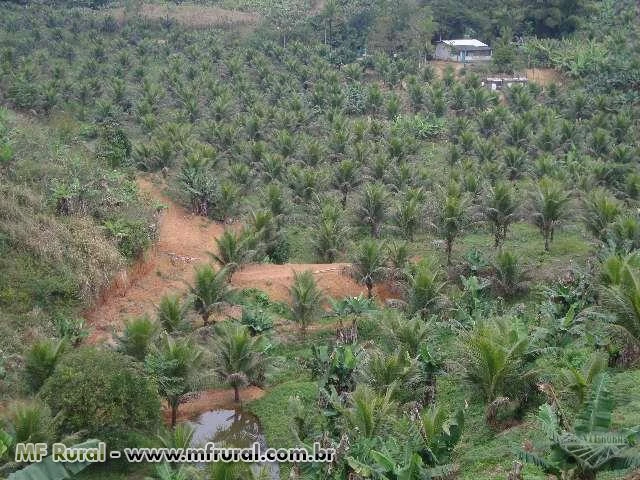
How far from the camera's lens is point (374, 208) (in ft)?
85.5

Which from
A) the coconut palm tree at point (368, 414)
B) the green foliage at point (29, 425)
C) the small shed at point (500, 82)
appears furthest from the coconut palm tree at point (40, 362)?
the small shed at point (500, 82)

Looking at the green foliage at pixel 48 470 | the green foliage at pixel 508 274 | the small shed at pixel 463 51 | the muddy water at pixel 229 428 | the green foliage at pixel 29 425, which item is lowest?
the muddy water at pixel 229 428

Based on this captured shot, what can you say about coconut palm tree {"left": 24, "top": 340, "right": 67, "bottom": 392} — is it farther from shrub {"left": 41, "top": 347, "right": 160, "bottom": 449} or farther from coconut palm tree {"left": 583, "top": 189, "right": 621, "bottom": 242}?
coconut palm tree {"left": 583, "top": 189, "right": 621, "bottom": 242}

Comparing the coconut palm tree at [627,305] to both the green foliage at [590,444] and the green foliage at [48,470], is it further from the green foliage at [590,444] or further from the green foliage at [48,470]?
the green foliage at [48,470]

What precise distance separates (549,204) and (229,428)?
13.2 m

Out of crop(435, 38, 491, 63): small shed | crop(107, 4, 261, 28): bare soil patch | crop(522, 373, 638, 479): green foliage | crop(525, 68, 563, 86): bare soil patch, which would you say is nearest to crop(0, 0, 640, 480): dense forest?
crop(522, 373, 638, 479): green foliage

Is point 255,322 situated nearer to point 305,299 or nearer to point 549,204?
point 305,299

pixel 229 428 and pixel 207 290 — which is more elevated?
pixel 207 290

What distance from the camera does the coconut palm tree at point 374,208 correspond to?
25906 mm

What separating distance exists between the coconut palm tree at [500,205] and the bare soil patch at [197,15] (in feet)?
144

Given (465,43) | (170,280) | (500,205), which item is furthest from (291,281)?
(465,43)

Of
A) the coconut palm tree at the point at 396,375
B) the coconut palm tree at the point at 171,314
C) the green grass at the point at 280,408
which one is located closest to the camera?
the coconut palm tree at the point at 396,375

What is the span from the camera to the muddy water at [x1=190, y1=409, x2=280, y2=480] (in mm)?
16214

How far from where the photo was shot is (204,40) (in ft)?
186
